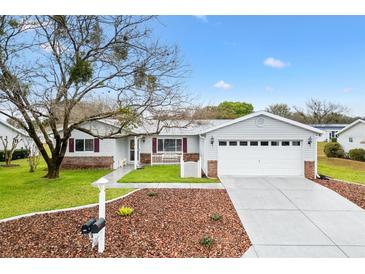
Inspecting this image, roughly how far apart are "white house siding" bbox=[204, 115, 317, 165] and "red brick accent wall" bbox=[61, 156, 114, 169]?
23.3 feet

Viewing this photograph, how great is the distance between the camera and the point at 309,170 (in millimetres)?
13055

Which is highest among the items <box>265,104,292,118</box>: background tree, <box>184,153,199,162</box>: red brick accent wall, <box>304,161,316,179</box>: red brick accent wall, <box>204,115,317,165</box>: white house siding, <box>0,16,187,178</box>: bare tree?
<box>265,104,292,118</box>: background tree

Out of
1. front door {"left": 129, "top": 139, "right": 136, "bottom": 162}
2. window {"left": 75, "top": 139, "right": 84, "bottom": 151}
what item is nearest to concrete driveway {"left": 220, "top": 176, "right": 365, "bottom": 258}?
window {"left": 75, "top": 139, "right": 84, "bottom": 151}

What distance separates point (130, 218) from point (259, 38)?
31.3ft

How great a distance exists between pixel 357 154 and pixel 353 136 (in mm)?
2880

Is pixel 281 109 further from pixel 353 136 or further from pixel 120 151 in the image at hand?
pixel 120 151

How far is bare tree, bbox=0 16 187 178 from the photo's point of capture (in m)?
10.5

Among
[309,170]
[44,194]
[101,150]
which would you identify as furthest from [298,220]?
[101,150]

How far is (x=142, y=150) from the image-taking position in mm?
19328

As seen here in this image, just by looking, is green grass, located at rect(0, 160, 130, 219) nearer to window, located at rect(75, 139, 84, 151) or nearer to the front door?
window, located at rect(75, 139, 84, 151)

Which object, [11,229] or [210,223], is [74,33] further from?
[210,223]

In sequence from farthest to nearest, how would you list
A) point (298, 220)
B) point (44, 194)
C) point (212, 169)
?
point (212, 169) < point (44, 194) < point (298, 220)

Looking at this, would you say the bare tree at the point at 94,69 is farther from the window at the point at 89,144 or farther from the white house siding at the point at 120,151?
the white house siding at the point at 120,151
